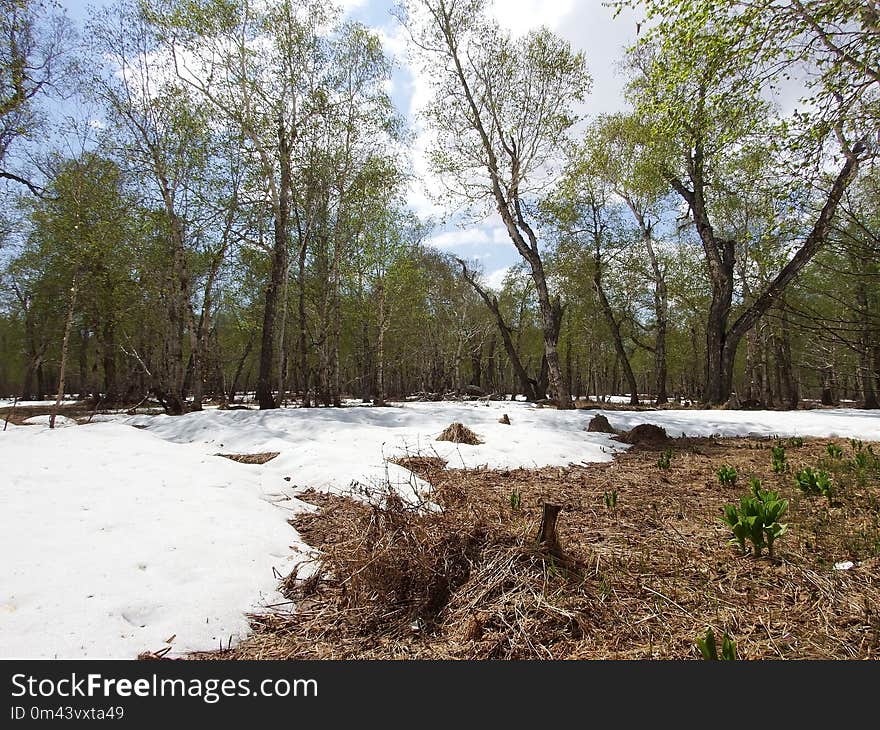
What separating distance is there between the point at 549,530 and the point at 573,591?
0.35 metres

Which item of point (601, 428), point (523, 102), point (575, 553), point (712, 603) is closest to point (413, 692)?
point (575, 553)

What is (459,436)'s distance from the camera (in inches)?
291

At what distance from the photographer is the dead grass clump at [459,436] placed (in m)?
7.30

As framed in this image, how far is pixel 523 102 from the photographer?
→ 13.6 metres

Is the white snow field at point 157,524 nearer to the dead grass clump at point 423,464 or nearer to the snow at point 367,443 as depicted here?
the snow at point 367,443

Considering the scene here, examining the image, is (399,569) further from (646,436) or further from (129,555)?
(646,436)

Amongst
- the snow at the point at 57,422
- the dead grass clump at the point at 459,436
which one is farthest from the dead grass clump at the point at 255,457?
the snow at the point at 57,422

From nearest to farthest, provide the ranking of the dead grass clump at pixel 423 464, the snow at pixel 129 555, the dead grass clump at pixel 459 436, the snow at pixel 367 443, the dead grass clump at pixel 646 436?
the snow at pixel 129 555
the snow at pixel 367 443
the dead grass clump at pixel 423 464
the dead grass clump at pixel 459 436
the dead grass clump at pixel 646 436

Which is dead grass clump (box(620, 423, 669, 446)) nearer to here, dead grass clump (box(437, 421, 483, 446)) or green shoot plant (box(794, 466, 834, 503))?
dead grass clump (box(437, 421, 483, 446))

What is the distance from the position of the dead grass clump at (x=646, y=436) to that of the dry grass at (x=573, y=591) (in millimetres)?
4288

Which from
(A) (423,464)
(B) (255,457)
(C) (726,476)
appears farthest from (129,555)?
(C) (726,476)

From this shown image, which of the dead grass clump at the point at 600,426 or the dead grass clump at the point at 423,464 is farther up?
the dead grass clump at the point at 600,426

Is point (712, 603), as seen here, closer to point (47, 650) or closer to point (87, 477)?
point (47, 650)

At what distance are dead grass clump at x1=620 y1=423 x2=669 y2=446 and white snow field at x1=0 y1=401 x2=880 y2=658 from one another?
0.69 meters
